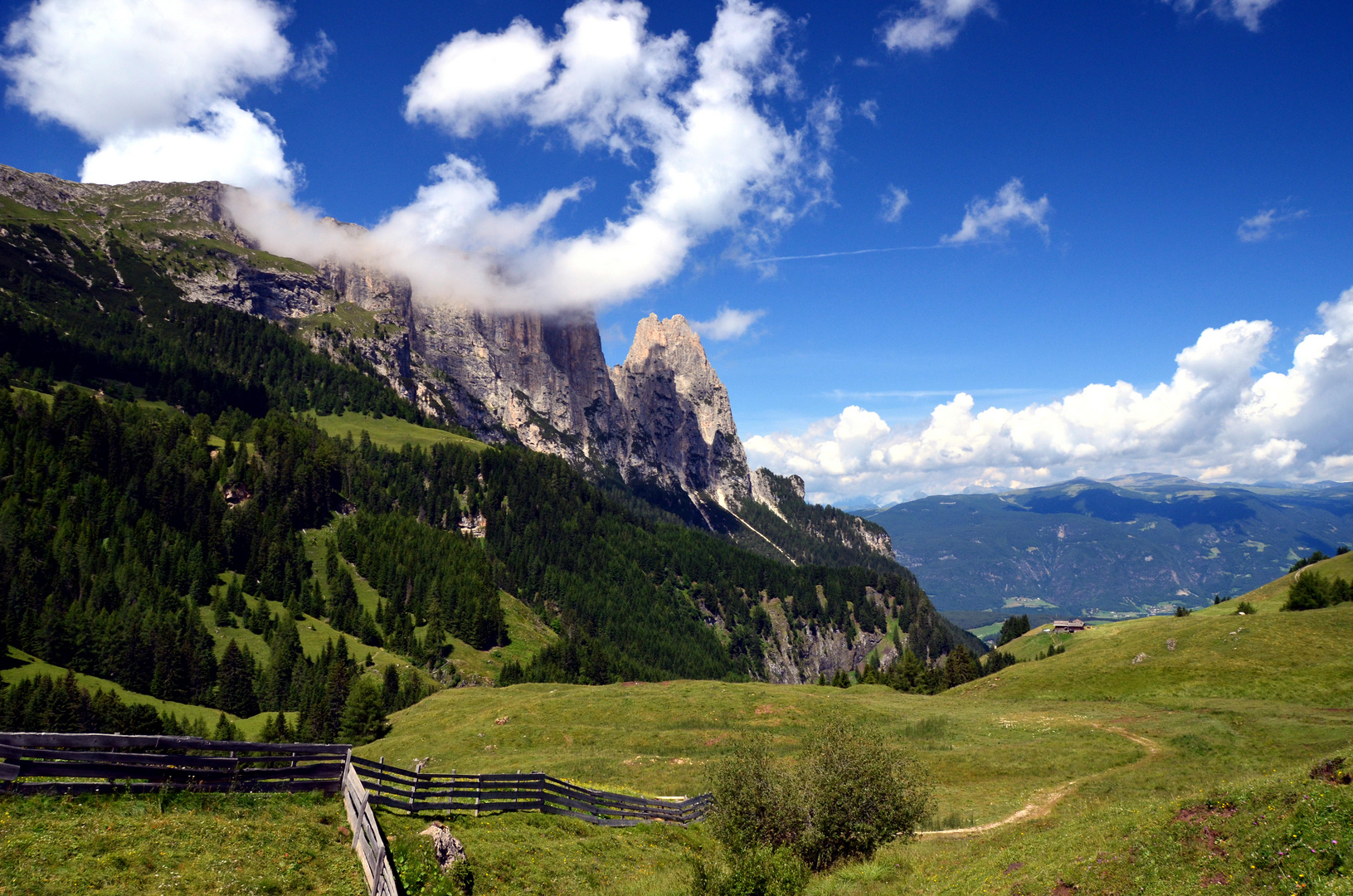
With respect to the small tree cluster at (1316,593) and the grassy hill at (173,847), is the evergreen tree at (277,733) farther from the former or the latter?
the small tree cluster at (1316,593)

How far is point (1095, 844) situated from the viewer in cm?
2469

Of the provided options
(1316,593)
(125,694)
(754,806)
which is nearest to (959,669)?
→ (1316,593)

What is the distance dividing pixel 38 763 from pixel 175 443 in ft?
708

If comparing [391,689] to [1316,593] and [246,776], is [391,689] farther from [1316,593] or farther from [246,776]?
[1316,593]

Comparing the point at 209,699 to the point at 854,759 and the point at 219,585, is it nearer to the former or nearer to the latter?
the point at 219,585

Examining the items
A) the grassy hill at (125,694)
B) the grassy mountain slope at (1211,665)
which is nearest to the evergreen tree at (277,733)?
the grassy hill at (125,694)

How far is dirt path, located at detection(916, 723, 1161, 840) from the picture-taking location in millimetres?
38969

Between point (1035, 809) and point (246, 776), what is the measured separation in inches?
1811

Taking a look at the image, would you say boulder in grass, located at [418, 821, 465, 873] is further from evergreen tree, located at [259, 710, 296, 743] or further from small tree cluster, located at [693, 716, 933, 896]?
evergreen tree, located at [259, 710, 296, 743]

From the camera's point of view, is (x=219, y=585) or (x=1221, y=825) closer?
(x=1221, y=825)

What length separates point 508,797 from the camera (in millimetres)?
31812

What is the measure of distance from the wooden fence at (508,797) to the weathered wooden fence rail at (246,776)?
0.22 feet

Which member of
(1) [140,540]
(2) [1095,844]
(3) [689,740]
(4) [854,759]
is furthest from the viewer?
(1) [140,540]

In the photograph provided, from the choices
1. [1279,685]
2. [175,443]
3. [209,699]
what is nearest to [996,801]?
[1279,685]
